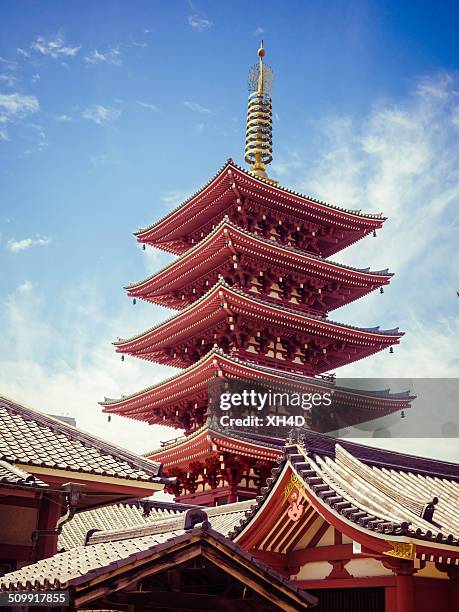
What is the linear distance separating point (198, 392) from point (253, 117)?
17096mm

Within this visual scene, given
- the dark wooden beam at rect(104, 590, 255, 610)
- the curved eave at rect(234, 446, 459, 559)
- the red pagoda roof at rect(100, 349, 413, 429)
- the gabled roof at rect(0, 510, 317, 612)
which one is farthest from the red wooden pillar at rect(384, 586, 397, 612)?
the red pagoda roof at rect(100, 349, 413, 429)

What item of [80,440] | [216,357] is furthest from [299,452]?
[216,357]

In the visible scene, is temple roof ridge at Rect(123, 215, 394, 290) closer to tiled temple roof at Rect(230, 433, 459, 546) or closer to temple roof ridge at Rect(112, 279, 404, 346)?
temple roof ridge at Rect(112, 279, 404, 346)

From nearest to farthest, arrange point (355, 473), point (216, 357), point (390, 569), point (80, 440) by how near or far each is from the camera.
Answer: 1. point (390, 569)
2. point (80, 440)
3. point (355, 473)
4. point (216, 357)

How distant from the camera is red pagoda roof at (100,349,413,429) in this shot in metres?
26.9

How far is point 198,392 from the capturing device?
2934 centimetres

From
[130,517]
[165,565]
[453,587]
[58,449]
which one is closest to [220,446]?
[130,517]

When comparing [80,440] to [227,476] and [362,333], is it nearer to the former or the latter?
[227,476]

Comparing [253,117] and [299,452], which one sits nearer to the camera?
[299,452]

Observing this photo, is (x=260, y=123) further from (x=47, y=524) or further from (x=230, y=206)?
(x=47, y=524)

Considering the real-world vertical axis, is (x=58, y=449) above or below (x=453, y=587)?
above

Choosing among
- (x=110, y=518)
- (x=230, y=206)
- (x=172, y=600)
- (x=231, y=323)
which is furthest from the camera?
(x=230, y=206)

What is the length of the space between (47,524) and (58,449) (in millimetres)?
1349

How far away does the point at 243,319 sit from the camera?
1140 inches
